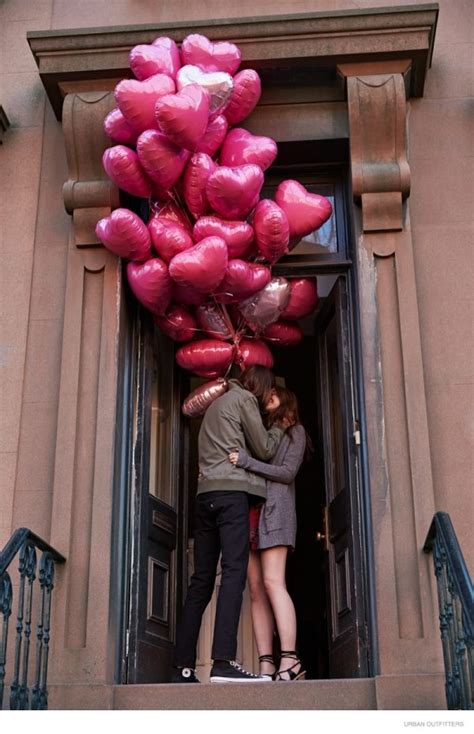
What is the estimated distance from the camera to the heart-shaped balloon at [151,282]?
559 cm

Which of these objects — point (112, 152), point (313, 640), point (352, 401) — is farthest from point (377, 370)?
point (313, 640)

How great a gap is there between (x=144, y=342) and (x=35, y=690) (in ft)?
7.40

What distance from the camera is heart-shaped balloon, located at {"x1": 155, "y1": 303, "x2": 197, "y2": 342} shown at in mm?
6039

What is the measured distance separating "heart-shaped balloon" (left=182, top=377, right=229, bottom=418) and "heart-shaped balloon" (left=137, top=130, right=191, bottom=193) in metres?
1.30

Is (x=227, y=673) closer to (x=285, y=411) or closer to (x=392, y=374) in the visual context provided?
(x=285, y=411)

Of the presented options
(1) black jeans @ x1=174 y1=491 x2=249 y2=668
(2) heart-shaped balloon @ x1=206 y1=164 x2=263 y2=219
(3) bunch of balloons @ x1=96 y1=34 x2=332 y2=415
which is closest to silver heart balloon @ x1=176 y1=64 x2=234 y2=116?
(3) bunch of balloons @ x1=96 y1=34 x2=332 y2=415

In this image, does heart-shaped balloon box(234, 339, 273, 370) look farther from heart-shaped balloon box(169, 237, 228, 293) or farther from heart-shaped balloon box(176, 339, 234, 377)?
heart-shaped balloon box(169, 237, 228, 293)

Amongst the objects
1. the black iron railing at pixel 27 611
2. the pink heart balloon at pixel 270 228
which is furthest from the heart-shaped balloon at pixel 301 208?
the black iron railing at pixel 27 611

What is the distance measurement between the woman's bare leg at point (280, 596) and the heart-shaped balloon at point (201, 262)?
169cm

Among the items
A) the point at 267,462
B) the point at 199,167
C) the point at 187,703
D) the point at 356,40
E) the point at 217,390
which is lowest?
the point at 187,703

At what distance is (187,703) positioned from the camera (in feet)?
16.0

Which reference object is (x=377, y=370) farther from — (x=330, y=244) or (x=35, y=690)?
(x=35, y=690)

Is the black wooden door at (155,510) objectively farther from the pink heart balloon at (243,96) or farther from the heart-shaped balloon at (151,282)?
the pink heart balloon at (243,96)

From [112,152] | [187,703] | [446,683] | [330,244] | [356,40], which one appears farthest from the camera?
[330,244]
